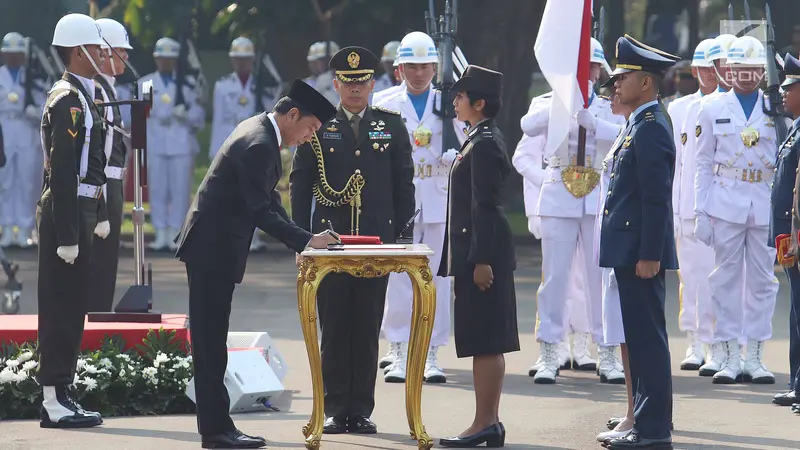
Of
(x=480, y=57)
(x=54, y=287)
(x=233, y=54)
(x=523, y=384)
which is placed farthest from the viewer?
(x=480, y=57)

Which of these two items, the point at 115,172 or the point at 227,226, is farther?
the point at 115,172

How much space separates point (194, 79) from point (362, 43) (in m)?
3.65

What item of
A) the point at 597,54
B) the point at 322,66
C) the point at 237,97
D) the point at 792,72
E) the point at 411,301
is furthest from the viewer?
the point at 322,66

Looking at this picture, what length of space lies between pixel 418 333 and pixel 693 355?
3917 millimetres

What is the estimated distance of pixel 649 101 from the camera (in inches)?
346

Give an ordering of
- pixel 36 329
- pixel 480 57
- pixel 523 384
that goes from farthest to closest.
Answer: pixel 480 57 < pixel 523 384 < pixel 36 329

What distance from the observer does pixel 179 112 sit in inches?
872

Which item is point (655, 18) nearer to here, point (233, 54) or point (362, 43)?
point (362, 43)

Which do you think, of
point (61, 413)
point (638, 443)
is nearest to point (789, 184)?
point (638, 443)

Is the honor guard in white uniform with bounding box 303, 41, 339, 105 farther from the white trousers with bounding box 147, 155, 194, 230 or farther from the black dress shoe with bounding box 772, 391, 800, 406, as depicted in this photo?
the black dress shoe with bounding box 772, 391, 800, 406

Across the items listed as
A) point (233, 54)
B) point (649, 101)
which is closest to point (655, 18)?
point (233, 54)

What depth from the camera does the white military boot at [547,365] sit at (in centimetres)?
1116

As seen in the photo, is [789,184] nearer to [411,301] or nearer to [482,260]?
[482,260]

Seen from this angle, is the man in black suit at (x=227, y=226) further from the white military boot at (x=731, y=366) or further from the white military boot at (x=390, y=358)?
the white military boot at (x=731, y=366)
